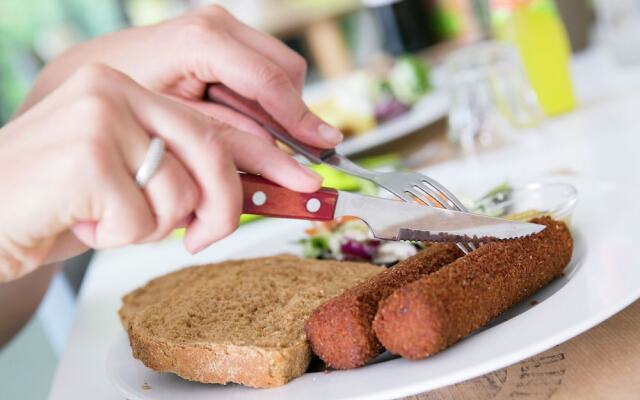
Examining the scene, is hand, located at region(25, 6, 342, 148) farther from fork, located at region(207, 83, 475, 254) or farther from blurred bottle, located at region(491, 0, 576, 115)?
blurred bottle, located at region(491, 0, 576, 115)

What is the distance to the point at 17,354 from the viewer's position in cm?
407

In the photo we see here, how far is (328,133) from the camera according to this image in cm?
131

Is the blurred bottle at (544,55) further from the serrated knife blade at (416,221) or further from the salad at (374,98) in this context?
the serrated knife blade at (416,221)

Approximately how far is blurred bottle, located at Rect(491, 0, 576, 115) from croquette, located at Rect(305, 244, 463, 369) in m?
1.32

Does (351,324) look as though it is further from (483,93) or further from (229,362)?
(483,93)

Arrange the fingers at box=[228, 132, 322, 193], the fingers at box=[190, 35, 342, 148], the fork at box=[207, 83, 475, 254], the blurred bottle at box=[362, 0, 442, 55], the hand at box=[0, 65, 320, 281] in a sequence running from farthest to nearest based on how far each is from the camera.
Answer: the blurred bottle at box=[362, 0, 442, 55]
the fingers at box=[190, 35, 342, 148]
the fork at box=[207, 83, 475, 254]
the fingers at box=[228, 132, 322, 193]
the hand at box=[0, 65, 320, 281]

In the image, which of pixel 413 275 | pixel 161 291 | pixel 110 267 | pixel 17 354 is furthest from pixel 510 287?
pixel 17 354

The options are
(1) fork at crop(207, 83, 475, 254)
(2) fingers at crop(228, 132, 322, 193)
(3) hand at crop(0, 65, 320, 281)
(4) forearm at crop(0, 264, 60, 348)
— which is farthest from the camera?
(4) forearm at crop(0, 264, 60, 348)

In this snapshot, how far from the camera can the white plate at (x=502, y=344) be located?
32.3 inches

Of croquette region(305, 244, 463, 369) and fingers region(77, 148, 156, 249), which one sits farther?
croquette region(305, 244, 463, 369)

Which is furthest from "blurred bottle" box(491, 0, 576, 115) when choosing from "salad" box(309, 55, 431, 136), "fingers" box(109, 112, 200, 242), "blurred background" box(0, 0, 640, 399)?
"fingers" box(109, 112, 200, 242)

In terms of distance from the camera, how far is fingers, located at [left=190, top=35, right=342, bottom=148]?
1.26 metres

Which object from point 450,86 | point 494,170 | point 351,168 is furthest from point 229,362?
point 450,86

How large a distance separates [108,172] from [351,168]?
1.87 feet
